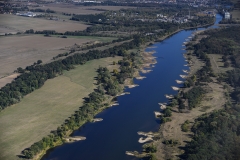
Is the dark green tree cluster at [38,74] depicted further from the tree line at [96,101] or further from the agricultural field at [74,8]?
the agricultural field at [74,8]

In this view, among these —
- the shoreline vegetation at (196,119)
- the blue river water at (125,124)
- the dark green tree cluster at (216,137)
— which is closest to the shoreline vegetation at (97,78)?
the blue river water at (125,124)

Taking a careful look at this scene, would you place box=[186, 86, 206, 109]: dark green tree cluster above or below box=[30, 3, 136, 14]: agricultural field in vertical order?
below

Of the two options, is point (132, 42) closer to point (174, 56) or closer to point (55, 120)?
point (174, 56)

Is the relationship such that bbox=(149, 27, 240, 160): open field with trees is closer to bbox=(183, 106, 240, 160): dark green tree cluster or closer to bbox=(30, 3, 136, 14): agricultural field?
bbox=(183, 106, 240, 160): dark green tree cluster

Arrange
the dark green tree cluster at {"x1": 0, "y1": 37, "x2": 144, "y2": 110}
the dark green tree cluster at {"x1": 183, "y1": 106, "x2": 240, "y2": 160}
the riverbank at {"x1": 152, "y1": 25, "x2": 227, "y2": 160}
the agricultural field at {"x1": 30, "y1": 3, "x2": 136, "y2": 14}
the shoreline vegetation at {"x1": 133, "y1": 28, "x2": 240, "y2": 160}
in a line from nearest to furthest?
the dark green tree cluster at {"x1": 183, "y1": 106, "x2": 240, "y2": 160} < the shoreline vegetation at {"x1": 133, "y1": 28, "x2": 240, "y2": 160} < the riverbank at {"x1": 152, "y1": 25, "x2": 227, "y2": 160} < the dark green tree cluster at {"x1": 0, "y1": 37, "x2": 144, "y2": 110} < the agricultural field at {"x1": 30, "y1": 3, "x2": 136, "y2": 14}

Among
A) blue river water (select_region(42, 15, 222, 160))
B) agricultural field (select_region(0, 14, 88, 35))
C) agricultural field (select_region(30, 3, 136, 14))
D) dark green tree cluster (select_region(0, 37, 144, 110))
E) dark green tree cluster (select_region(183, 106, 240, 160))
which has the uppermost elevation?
agricultural field (select_region(30, 3, 136, 14))

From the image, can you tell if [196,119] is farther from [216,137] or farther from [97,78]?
[97,78]

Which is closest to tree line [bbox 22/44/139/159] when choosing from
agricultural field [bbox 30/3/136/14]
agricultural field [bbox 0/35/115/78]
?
agricultural field [bbox 0/35/115/78]
